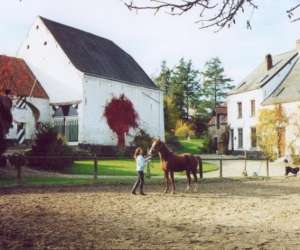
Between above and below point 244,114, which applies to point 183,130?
below

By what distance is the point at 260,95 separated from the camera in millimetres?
52531

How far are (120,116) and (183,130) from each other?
31.2m

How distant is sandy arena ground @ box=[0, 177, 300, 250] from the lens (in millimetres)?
8562

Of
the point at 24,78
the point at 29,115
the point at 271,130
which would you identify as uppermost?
the point at 24,78

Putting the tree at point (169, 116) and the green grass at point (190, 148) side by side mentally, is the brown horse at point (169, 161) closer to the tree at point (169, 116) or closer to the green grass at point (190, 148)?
the green grass at point (190, 148)

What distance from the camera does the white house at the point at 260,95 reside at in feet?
161

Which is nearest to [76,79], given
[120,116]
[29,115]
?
[29,115]

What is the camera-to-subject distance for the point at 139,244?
27.3ft

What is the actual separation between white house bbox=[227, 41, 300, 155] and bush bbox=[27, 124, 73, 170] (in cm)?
2377

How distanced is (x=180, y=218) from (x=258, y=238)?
9.55 feet

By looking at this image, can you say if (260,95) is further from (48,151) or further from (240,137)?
(48,151)

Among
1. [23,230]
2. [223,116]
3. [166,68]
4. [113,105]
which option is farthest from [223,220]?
[166,68]

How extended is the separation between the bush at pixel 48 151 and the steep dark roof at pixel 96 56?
13264 mm

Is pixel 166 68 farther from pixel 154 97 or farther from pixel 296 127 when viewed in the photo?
pixel 296 127
